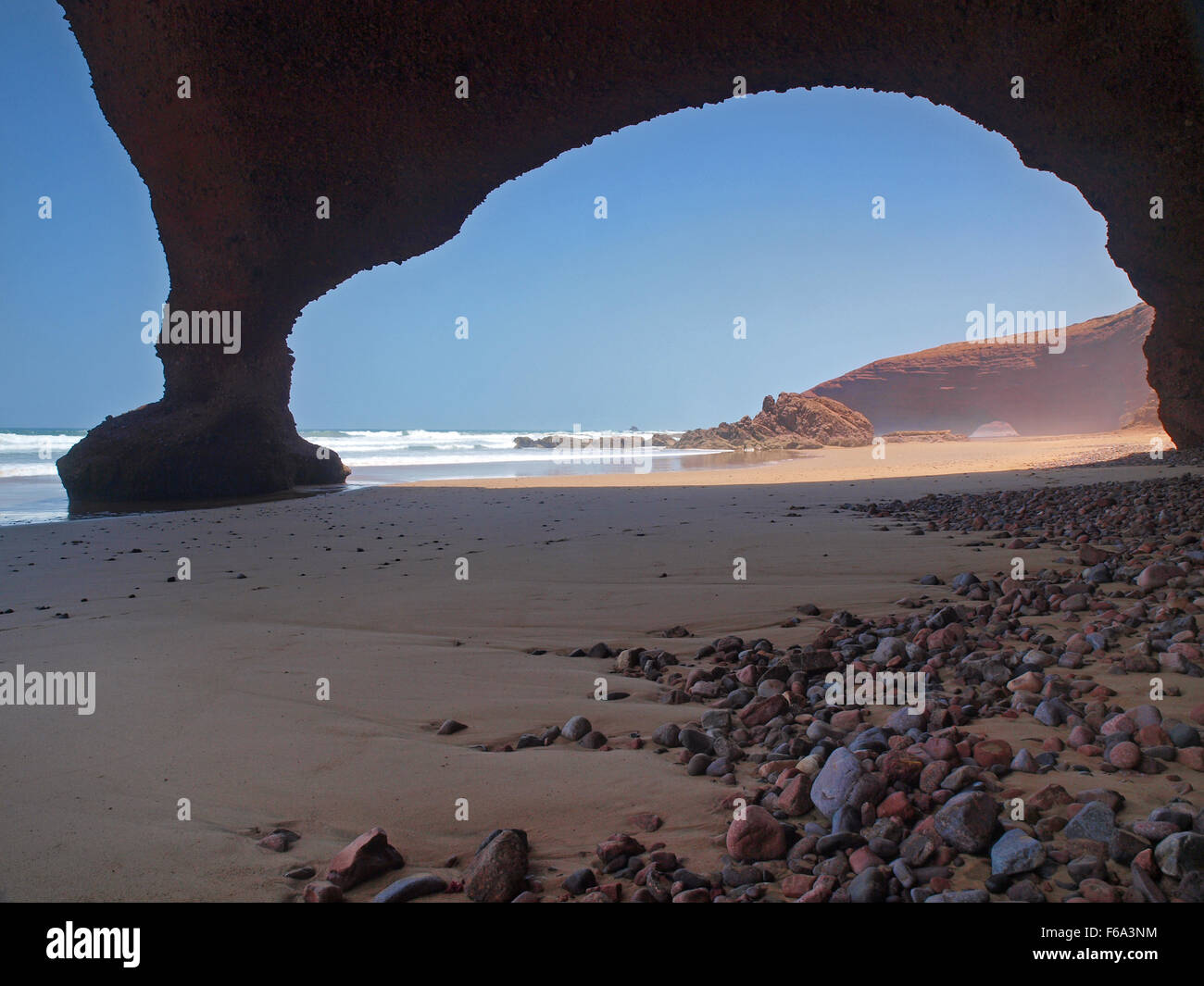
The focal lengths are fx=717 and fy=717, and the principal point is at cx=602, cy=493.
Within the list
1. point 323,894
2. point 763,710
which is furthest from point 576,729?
point 323,894

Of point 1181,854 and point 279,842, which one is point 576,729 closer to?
point 279,842

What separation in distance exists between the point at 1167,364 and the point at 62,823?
48.2ft

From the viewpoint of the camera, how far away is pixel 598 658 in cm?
310

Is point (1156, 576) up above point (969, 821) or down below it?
above

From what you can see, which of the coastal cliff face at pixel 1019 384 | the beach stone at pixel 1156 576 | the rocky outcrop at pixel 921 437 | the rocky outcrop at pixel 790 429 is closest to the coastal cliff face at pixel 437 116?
the beach stone at pixel 1156 576

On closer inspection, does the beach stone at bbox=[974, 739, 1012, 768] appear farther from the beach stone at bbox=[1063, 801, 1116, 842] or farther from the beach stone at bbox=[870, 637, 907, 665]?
the beach stone at bbox=[870, 637, 907, 665]

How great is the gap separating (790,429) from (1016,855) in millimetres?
31042

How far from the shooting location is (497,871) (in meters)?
1.42

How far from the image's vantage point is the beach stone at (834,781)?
1.61m

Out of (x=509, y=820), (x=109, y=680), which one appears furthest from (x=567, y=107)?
(x=509, y=820)
